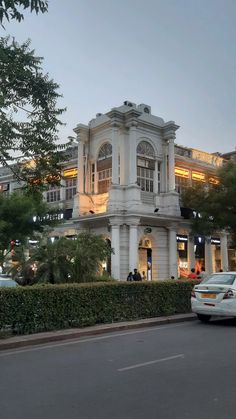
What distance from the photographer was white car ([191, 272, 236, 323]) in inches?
517

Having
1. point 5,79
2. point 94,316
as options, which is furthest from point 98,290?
point 5,79

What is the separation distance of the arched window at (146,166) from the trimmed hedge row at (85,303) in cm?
1456

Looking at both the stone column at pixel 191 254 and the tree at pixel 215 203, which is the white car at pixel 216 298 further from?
the stone column at pixel 191 254

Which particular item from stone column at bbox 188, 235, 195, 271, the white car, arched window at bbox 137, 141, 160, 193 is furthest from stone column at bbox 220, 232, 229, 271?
the white car

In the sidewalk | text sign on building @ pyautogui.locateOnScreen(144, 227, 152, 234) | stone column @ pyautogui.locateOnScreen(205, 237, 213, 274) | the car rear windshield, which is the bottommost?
the sidewalk

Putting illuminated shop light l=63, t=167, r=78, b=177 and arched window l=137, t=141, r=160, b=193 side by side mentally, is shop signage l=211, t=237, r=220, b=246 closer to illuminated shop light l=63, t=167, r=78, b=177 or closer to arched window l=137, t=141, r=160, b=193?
arched window l=137, t=141, r=160, b=193

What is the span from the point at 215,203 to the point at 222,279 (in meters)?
14.0

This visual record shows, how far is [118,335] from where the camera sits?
12.0m

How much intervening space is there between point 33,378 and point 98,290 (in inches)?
254

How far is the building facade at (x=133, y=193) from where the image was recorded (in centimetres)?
2828

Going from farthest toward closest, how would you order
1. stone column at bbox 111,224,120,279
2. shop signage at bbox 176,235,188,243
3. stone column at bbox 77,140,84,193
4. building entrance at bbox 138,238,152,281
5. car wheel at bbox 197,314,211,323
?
shop signage at bbox 176,235,188,243 → stone column at bbox 77,140,84,193 → building entrance at bbox 138,238,152,281 → stone column at bbox 111,224,120,279 → car wheel at bbox 197,314,211,323

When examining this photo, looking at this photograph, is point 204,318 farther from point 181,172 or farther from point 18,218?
point 181,172

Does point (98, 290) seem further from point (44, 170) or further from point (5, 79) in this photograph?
point (5, 79)

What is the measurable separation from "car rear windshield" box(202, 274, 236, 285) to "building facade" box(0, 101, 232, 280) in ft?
44.1
